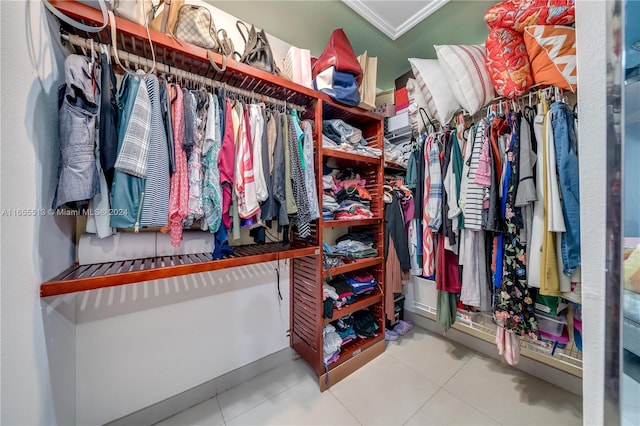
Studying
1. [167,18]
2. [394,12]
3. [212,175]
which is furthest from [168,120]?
[394,12]

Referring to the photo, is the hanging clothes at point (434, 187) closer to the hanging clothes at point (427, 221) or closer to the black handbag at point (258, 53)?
the hanging clothes at point (427, 221)

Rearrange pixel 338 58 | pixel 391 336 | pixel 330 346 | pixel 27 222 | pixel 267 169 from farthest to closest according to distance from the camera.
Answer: pixel 391 336
pixel 330 346
pixel 338 58
pixel 267 169
pixel 27 222

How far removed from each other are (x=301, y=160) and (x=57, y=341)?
125cm

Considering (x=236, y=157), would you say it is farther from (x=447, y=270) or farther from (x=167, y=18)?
(x=447, y=270)

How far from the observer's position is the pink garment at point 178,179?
2.93 feet

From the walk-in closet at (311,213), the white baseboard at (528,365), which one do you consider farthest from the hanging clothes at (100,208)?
the white baseboard at (528,365)

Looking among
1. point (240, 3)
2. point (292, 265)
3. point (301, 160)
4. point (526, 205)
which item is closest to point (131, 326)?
point (292, 265)

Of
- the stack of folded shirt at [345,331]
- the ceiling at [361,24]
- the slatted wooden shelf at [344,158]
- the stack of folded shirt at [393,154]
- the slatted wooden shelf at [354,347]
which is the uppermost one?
the ceiling at [361,24]

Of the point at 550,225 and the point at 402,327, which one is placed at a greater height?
the point at 550,225

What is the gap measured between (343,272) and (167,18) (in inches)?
64.5

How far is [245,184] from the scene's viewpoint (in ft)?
3.36

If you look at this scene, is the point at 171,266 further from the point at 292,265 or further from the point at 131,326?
the point at 292,265

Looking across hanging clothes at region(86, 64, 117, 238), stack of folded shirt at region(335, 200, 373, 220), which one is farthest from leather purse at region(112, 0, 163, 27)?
stack of folded shirt at region(335, 200, 373, 220)

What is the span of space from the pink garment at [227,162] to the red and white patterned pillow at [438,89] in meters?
1.35
